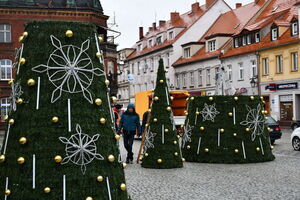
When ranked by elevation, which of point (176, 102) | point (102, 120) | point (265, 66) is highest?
point (265, 66)

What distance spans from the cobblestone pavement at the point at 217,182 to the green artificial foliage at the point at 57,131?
339cm

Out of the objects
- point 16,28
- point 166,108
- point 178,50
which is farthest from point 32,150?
point 178,50

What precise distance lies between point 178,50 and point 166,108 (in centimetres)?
4710

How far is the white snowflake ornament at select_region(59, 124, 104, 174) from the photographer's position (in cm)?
563

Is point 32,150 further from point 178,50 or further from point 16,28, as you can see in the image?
point 178,50

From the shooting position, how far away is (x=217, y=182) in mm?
10852

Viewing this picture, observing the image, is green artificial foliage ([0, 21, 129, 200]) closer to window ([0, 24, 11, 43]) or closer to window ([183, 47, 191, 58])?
window ([0, 24, 11, 43])

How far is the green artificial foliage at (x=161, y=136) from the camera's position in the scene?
13.9 meters

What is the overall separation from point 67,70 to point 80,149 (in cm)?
92

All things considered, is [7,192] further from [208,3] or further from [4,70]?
[208,3]

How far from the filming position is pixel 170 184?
35.1 ft

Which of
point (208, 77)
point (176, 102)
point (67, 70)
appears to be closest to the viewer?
point (67, 70)

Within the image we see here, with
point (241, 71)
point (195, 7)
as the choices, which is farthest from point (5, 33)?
point (195, 7)

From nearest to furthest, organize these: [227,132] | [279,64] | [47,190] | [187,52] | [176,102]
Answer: [47,190]
[227,132]
[176,102]
[279,64]
[187,52]
